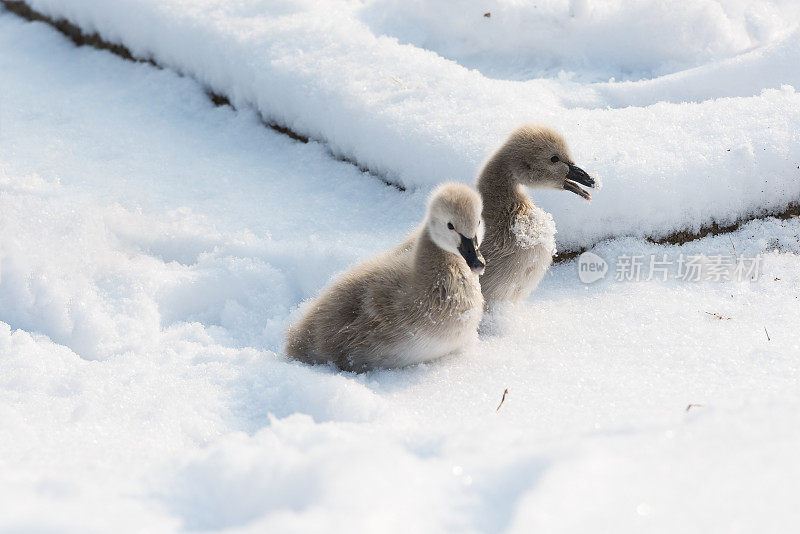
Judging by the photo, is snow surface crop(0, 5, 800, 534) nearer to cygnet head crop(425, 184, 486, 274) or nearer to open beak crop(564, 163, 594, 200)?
open beak crop(564, 163, 594, 200)

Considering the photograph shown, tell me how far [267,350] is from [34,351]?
1161 mm

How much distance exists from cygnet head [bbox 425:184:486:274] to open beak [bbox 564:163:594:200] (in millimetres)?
851

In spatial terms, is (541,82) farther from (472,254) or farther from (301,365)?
(301,365)

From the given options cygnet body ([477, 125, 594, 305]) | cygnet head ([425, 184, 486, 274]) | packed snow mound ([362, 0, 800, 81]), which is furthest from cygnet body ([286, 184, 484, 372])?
packed snow mound ([362, 0, 800, 81])

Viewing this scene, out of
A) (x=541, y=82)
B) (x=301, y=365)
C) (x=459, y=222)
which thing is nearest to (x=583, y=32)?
(x=541, y=82)

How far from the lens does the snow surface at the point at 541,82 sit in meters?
4.20

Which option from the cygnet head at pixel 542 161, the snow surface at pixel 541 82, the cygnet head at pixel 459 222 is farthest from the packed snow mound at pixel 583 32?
the cygnet head at pixel 459 222

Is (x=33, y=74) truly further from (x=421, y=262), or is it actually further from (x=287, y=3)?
(x=421, y=262)

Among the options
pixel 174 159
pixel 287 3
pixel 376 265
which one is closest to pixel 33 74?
pixel 174 159

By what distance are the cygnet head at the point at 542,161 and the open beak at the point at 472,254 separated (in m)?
0.84

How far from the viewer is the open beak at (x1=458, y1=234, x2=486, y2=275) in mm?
2990

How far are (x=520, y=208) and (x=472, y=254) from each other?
87cm

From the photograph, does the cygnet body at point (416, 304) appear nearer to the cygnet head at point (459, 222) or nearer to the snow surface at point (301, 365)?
the cygnet head at point (459, 222)

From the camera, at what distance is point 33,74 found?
21.1ft
